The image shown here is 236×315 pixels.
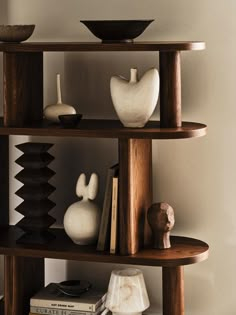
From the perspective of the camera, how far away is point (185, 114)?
249cm

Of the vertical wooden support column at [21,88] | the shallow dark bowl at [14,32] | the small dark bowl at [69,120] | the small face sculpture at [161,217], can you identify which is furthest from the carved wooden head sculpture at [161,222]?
the shallow dark bowl at [14,32]

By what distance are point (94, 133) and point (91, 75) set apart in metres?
0.38

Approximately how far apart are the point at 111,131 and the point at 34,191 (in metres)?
0.37

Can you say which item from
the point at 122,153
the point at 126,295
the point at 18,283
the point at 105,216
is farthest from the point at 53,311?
the point at 122,153

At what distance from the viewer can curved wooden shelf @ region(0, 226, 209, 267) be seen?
229 centimetres

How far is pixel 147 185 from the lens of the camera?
2.44 m

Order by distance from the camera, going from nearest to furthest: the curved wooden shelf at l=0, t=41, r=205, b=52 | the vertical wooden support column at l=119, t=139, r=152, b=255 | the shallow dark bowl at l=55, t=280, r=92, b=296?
the curved wooden shelf at l=0, t=41, r=205, b=52
the vertical wooden support column at l=119, t=139, r=152, b=255
the shallow dark bowl at l=55, t=280, r=92, b=296

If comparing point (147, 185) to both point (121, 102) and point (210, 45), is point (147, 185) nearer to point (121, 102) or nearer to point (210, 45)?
point (121, 102)

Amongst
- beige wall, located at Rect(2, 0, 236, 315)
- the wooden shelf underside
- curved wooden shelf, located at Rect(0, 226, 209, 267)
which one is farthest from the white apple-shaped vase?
curved wooden shelf, located at Rect(0, 226, 209, 267)

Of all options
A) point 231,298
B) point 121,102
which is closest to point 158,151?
point 121,102

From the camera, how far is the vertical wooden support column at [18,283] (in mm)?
2459

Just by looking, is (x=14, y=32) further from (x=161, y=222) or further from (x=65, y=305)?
(x=65, y=305)

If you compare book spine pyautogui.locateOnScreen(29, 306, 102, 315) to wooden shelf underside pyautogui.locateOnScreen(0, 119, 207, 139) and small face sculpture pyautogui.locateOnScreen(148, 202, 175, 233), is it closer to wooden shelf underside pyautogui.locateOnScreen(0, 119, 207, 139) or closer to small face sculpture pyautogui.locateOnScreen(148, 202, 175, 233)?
small face sculpture pyautogui.locateOnScreen(148, 202, 175, 233)

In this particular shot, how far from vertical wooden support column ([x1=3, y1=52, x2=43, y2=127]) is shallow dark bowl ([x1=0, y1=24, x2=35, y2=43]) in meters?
0.05
